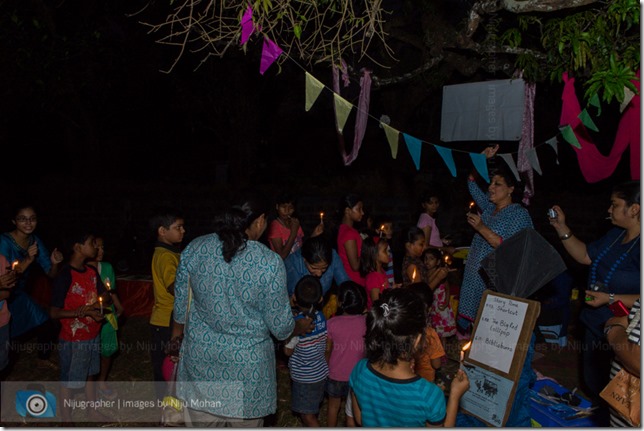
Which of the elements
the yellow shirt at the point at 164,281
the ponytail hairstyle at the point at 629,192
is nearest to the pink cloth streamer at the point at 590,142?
the ponytail hairstyle at the point at 629,192

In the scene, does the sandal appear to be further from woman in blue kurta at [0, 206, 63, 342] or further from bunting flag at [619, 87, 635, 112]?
bunting flag at [619, 87, 635, 112]

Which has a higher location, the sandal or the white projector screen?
the white projector screen

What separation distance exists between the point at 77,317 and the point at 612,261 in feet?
13.4

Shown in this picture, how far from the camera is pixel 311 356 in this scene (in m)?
3.94

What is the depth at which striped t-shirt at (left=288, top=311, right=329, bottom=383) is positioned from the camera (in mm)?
3939

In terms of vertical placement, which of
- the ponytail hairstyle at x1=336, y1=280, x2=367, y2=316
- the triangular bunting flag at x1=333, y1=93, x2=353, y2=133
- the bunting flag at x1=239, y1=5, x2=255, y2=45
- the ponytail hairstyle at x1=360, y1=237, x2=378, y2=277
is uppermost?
the bunting flag at x1=239, y1=5, x2=255, y2=45

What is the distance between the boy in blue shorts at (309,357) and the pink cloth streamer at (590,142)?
10.0 ft

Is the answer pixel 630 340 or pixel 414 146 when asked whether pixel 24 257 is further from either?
pixel 630 340

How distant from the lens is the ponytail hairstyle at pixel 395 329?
9.01 ft

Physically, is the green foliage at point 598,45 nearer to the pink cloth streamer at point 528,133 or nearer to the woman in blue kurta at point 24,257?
the pink cloth streamer at point 528,133

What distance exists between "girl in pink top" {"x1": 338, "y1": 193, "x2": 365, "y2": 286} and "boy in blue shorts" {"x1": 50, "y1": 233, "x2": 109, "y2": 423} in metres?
2.23

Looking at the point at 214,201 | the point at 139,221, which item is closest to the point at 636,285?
the point at 214,201

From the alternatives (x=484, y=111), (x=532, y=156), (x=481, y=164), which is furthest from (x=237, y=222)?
(x=484, y=111)

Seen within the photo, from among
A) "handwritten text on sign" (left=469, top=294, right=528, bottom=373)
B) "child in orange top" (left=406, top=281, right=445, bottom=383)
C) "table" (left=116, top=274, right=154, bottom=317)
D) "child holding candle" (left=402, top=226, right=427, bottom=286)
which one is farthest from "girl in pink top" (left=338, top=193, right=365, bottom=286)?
"table" (left=116, top=274, right=154, bottom=317)
